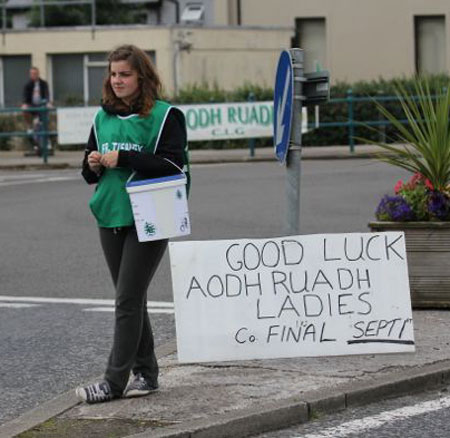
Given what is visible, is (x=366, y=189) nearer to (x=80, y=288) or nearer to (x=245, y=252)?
(x=80, y=288)

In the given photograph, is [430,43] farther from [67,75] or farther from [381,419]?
[381,419]

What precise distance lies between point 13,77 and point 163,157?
106 feet

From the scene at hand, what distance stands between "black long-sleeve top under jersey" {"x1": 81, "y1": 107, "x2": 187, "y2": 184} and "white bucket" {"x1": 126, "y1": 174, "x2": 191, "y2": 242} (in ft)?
0.16

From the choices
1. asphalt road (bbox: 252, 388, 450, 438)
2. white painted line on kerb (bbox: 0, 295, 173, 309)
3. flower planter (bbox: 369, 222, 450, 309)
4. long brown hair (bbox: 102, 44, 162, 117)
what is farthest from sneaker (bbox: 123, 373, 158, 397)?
white painted line on kerb (bbox: 0, 295, 173, 309)

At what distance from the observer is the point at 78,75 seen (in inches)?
1484

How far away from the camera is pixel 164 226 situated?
266 inches

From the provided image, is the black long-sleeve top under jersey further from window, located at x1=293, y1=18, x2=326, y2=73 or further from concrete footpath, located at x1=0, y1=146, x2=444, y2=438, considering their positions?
window, located at x1=293, y1=18, x2=326, y2=73

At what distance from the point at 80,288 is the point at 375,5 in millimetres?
28141

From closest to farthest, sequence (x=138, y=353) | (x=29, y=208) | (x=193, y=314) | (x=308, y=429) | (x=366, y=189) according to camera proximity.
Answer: (x=308, y=429)
(x=138, y=353)
(x=193, y=314)
(x=29, y=208)
(x=366, y=189)

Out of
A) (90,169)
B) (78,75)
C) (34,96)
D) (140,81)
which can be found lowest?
(90,169)

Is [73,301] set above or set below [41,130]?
below

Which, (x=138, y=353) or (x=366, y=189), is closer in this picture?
(x=138, y=353)

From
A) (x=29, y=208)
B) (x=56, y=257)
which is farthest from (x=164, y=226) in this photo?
(x=29, y=208)

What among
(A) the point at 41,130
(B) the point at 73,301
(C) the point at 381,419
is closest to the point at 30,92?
(A) the point at 41,130
